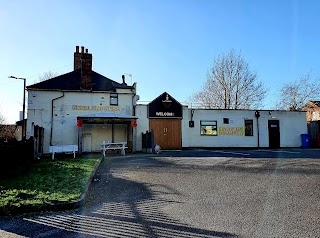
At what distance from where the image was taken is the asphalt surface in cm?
413

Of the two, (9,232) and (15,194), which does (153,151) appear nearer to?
(15,194)

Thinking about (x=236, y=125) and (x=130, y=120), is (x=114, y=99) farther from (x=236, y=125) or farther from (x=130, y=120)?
(x=236, y=125)

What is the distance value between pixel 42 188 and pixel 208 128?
16.8 meters

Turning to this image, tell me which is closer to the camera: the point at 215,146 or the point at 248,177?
the point at 248,177

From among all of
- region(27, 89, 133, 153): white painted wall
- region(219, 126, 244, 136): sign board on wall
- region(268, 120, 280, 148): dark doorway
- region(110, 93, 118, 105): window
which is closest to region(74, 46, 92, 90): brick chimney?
region(27, 89, 133, 153): white painted wall

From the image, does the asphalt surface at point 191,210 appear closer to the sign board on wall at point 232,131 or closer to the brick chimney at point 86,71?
the brick chimney at point 86,71

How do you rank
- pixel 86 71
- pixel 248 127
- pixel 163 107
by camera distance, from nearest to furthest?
pixel 86 71 → pixel 163 107 → pixel 248 127

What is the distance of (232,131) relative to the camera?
2269 centimetres

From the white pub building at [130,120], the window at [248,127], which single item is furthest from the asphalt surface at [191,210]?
the window at [248,127]

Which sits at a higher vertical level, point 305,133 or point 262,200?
point 305,133

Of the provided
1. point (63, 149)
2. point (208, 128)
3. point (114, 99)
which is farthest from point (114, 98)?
point (208, 128)

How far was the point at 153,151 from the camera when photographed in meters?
18.3

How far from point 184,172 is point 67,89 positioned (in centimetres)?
1375

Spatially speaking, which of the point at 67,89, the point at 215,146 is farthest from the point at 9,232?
the point at 215,146
